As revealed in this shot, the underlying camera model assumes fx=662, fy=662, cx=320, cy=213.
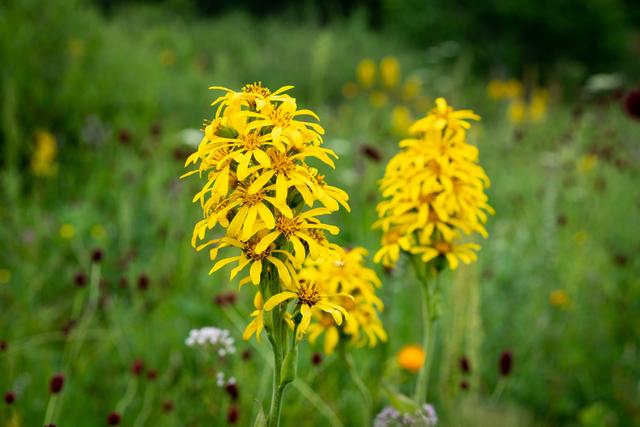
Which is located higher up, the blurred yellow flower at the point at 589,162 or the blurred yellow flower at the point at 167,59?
the blurred yellow flower at the point at 167,59

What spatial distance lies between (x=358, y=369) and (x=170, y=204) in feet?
6.24

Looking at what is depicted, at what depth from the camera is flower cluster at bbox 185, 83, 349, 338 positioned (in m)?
1.23

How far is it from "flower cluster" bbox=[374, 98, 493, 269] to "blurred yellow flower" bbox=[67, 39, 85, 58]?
165 inches

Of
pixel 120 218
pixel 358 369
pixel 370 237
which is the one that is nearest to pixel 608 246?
pixel 370 237

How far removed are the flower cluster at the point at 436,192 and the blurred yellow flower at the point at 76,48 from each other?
4.19 metres

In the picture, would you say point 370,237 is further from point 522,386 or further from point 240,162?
point 240,162

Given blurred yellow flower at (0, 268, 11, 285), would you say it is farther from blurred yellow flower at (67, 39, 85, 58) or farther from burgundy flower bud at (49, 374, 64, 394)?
blurred yellow flower at (67, 39, 85, 58)

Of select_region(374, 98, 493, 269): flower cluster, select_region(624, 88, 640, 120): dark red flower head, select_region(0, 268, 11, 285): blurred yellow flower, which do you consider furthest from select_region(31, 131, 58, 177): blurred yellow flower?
select_region(624, 88, 640, 120): dark red flower head

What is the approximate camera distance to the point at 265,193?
129cm

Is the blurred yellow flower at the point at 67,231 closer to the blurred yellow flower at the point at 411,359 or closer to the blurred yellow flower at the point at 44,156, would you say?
the blurred yellow flower at the point at 44,156

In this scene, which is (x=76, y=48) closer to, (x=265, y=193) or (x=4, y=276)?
(x=4, y=276)

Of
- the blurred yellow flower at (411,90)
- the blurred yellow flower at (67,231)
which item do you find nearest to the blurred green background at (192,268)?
the blurred yellow flower at (67,231)

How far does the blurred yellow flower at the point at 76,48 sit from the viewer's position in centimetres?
523

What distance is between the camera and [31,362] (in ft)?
8.56
